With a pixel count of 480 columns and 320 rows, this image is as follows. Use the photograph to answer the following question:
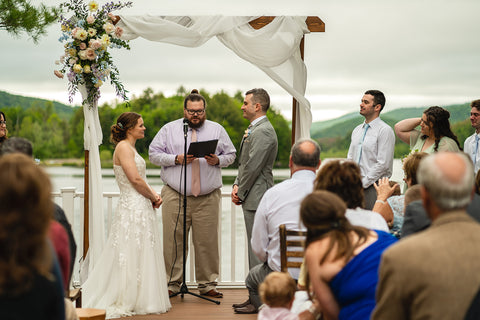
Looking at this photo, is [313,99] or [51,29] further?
[51,29]

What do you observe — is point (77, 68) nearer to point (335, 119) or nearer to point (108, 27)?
point (108, 27)

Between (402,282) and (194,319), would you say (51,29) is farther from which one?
(402,282)

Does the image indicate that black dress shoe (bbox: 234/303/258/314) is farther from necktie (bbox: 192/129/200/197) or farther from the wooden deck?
necktie (bbox: 192/129/200/197)

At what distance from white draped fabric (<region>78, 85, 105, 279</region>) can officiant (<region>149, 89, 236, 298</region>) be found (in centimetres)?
50

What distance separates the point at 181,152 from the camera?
5438mm

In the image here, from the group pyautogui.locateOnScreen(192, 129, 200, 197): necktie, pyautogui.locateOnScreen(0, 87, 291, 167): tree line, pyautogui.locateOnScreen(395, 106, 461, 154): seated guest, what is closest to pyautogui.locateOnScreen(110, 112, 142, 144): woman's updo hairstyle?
pyautogui.locateOnScreen(0, 87, 291, 167): tree line

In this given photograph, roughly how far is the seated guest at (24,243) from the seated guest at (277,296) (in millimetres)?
1374

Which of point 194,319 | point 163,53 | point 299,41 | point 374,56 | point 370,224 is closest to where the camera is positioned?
point 370,224

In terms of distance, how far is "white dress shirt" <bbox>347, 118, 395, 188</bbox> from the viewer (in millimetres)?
5164

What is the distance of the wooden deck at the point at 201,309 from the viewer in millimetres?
4699

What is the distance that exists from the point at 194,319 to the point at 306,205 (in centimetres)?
263

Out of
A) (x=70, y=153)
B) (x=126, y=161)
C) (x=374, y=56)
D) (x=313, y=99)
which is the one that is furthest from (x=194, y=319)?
(x=374, y=56)

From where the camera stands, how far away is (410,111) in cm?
655

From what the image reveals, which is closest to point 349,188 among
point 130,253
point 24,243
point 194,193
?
point 24,243
